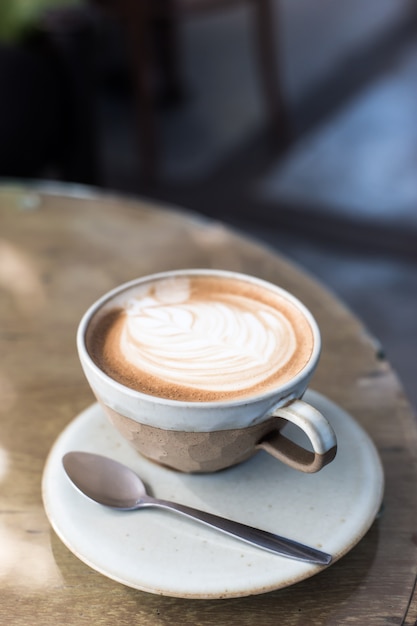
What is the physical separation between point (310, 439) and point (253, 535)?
0.19 feet

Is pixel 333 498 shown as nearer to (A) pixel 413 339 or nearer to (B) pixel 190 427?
(B) pixel 190 427

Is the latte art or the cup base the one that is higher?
the latte art

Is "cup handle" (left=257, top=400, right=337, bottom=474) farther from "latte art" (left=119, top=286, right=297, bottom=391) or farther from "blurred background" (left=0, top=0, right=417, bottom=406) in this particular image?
"blurred background" (left=0, top=0, right=417, bottom=406)

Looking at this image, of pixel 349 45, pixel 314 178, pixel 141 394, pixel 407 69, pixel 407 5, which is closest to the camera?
pixel 141 394

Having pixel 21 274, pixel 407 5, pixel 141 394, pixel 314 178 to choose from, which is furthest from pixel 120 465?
pixel 407 5

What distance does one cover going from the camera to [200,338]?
44cm

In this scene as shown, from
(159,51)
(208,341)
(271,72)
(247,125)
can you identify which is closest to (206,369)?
(208,341)

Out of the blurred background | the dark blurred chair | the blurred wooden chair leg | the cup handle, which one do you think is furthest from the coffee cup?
the blurred wooden chair leg

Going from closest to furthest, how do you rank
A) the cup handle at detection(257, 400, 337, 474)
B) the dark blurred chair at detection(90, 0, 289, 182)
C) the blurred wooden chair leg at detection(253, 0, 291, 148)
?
the cup handle at detection(257, 400, 337, 474), the dark blurred chair at detection(90, 0, 289, 182), the blurred wooden chair leg at detection(253, 0, 291, 148)

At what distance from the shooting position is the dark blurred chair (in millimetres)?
1934

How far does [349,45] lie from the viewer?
3.15m

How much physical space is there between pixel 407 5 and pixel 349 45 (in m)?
0.67

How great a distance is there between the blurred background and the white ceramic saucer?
0.91 meters

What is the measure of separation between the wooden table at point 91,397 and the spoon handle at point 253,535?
0.03 m
